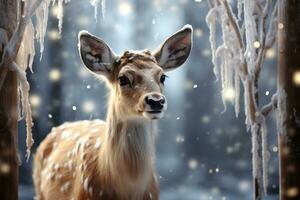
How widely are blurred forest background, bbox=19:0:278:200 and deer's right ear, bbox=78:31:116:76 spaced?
197 centimetres

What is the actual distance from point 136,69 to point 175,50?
0.93ft

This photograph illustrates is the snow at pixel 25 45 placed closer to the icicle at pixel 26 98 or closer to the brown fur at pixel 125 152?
the icicle at pixel 26 98

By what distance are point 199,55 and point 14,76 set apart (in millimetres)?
2807

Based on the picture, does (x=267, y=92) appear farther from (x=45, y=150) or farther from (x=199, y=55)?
(x=45, y=150)

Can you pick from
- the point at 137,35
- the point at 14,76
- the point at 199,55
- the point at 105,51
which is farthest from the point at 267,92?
the point at 14,76

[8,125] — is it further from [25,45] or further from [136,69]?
[136,69]

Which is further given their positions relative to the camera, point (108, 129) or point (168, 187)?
point (168, 187)

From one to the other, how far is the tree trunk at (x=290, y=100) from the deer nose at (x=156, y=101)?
575 mm

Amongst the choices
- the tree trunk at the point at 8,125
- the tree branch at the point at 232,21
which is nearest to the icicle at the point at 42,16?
the tree trunk at the point at 8,125

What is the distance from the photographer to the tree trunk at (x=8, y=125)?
98.4 inches

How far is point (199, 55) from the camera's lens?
202 inches

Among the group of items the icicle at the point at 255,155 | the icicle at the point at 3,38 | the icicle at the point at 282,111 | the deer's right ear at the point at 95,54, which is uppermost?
the icicle at the point at 3,38

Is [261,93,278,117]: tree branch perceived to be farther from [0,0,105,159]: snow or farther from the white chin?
[0,0,105,159]: snow

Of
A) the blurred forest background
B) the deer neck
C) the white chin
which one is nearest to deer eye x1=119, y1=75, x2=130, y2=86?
the deer neck
